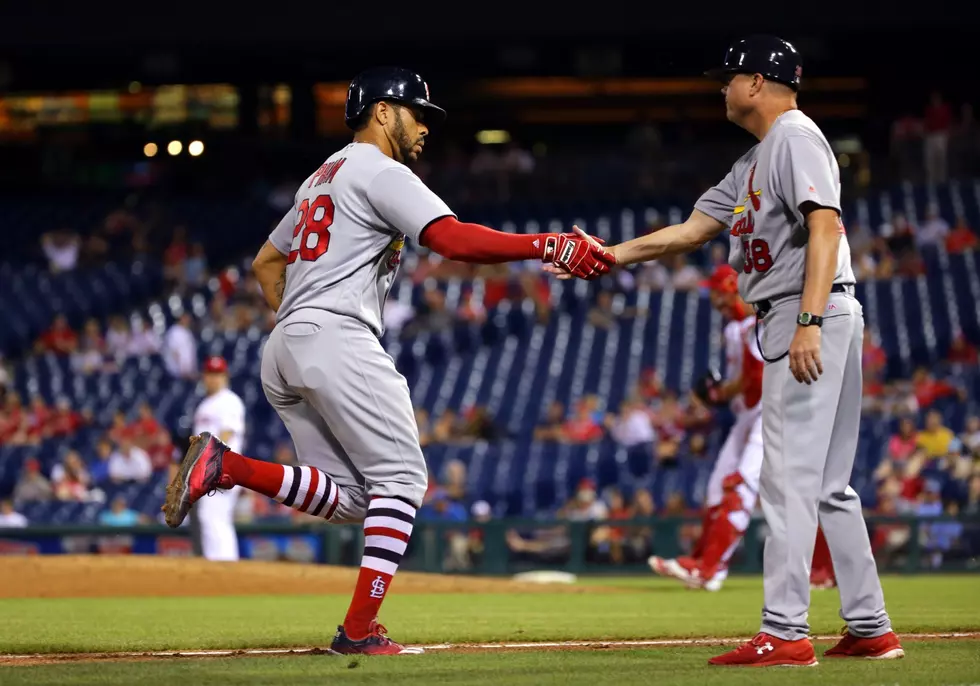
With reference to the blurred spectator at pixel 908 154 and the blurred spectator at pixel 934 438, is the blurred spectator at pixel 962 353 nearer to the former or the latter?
the blurred spectator at pixel 934 438

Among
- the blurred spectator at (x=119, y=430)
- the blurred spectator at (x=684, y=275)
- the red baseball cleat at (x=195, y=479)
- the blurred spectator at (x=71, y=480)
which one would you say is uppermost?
the blurred spectator at (x=684, y=275)

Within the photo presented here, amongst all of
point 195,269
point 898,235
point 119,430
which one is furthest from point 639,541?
point 195,269

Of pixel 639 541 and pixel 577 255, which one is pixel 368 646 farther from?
pixel 639 541

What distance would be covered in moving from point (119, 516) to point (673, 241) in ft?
32.4

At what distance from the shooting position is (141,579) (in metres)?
9.22

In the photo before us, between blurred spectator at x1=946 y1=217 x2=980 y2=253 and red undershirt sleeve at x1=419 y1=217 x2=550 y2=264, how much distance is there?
13096 mm

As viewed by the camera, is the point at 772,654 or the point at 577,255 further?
the point at 577,255

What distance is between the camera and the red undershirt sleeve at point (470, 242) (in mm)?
4582

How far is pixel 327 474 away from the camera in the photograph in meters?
4.86

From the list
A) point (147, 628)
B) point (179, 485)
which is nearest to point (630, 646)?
point (179, 485)

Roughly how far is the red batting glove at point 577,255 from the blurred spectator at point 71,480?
35.2ft

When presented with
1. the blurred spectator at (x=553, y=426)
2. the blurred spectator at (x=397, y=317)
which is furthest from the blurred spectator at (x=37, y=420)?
the blurred spectator at (x=553, y=426)

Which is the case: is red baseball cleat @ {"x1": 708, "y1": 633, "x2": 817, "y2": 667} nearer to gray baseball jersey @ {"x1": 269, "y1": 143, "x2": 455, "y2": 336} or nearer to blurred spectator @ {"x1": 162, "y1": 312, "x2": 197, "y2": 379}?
gray baseball jersey @ {"x1": 269, "y1": 143, "x2": 455, "y2": 336}

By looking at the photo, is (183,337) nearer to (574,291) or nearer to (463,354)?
(463,354)
